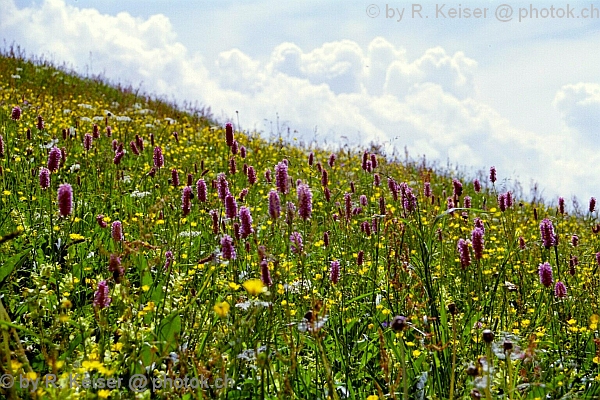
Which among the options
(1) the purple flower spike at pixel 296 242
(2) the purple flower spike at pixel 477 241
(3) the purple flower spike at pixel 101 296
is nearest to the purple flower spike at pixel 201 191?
(1) the purple flower spike at pixel 296 242

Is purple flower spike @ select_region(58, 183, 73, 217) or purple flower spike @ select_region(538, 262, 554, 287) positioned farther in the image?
purple flower spike @ select_region(538, 262, 554, 287)

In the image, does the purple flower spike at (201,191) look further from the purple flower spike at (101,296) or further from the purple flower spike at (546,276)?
the purple flower spike at (546,276)

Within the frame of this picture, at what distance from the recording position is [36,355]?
250 cm

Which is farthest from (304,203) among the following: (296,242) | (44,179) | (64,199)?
(44,179)

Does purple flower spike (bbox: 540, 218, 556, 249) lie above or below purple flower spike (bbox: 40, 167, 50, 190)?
below

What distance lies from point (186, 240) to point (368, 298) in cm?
153

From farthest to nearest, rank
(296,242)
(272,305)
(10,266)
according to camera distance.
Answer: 1. (10,266)
2. (296,242)
3. (272,305)

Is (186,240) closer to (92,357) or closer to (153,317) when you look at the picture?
(153,317)

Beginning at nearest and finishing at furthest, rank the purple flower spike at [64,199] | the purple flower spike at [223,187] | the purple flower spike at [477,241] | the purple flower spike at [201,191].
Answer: the purple flower spike at [64,199] < the purple flower spike at [477,241] < the purple flower spike at [223,187] < the purple flower spike at [201,191]

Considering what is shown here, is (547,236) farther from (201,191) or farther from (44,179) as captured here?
(44,179)

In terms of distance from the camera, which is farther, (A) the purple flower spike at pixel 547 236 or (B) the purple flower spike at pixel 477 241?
(A) the purple flower spike at pixel 547 236

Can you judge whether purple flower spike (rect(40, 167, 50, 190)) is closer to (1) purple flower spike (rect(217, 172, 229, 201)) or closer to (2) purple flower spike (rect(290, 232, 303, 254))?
(1) purple flower spike (rect(217, 172, 229, 201))

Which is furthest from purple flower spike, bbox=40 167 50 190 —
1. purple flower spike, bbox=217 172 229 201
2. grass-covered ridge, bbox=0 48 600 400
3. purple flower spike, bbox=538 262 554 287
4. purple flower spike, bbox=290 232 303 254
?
purple flower spike, bbox=538 262 554 287

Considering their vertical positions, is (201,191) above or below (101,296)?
above
